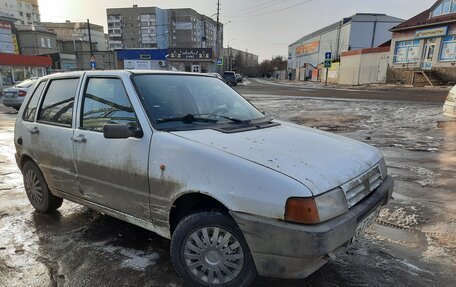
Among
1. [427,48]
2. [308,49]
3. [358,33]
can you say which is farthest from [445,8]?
[308,49]

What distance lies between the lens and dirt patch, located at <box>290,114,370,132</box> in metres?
10.6

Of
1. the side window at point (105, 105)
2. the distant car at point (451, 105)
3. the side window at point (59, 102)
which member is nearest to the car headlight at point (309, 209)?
the side window at point (105, 105)

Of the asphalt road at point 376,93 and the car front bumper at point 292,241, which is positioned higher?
the car front bumper at point 292,241

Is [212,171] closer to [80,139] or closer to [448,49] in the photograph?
[80,139]

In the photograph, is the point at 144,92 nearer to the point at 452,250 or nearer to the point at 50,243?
the point at 50,243

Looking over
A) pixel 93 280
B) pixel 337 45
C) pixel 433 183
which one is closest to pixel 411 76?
pixel 337 45

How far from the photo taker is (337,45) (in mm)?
60906

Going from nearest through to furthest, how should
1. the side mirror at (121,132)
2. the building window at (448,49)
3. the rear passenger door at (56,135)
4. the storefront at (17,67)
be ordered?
the side mirror at (121,132) < the rear passenger door at (56,135) < the building window at (448,49) < the storefront at (17,67)

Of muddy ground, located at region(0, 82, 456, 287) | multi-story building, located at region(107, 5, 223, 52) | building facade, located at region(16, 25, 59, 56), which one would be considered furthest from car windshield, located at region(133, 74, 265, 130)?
multi-story building, located at region(107, 5, 223, 52)

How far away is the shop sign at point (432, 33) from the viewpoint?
31112 millimetres

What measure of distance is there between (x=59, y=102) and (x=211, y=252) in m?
2.60

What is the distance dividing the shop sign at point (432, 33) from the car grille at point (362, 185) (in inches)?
1396

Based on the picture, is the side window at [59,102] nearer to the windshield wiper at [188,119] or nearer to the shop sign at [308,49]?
the windshield wiper at [188,119]

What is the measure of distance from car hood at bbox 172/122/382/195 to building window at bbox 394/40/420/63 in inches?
1477
